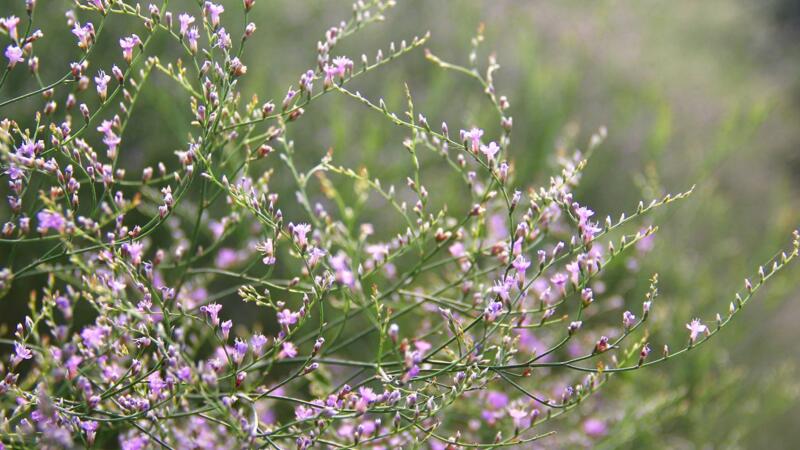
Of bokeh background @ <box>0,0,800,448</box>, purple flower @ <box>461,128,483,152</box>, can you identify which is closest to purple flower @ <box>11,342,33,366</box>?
purple flower @ <box>461,128,483,152</box>

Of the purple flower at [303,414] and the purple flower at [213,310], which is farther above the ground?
the purple flower at [213,310]

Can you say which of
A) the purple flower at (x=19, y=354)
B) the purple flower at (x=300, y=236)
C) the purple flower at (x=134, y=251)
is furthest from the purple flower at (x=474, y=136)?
the purple flower at (x=19, y=354)

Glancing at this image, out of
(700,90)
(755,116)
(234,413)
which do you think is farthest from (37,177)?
Answer: (700,90)

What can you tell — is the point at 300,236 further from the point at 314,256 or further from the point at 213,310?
the point at 213,310

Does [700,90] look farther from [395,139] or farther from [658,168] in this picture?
[395,139]

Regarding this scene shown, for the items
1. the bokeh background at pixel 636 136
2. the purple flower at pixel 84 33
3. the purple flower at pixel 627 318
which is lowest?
the purple flower at pixel 627 318

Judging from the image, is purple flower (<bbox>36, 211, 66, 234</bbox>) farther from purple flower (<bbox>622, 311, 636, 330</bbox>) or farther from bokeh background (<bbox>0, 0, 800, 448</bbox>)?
bokeh background (<bbox>0, 0, 800, 448</bbox>)

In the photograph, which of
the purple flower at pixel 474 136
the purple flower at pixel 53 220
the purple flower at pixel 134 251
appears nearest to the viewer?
the purple flower at pixel 53 220

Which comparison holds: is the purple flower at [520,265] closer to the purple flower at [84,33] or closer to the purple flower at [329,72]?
the purple flower at [329,72]
